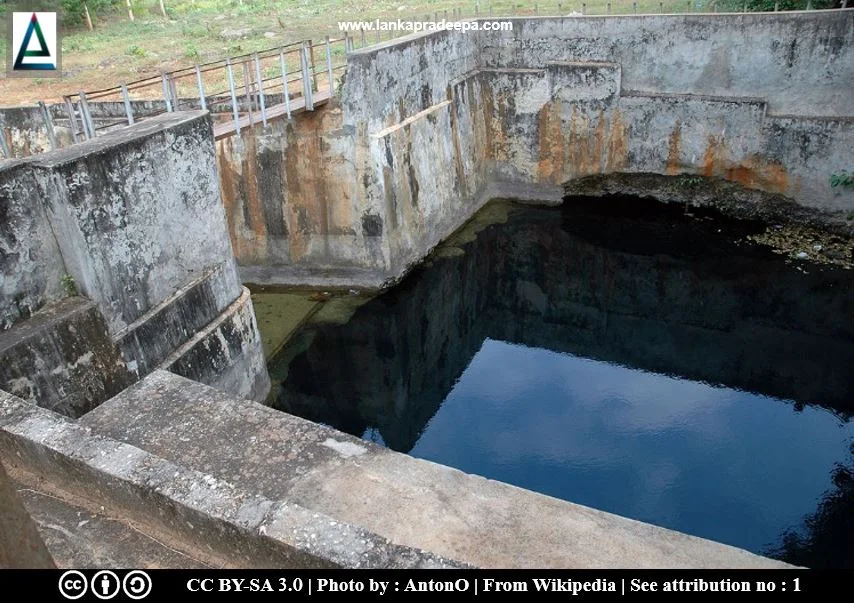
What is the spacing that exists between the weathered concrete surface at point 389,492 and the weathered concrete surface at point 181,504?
619mm

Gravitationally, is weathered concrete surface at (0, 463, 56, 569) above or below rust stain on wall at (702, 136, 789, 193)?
above

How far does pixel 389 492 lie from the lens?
4.43 meters

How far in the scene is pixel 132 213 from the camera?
5.70 meters

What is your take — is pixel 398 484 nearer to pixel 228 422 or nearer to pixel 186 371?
pixel 228 422

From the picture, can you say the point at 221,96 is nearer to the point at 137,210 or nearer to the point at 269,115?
the point at 269,115

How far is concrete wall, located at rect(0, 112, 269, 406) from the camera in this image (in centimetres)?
505

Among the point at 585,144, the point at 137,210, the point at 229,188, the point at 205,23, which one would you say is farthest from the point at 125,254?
the point at 205,23

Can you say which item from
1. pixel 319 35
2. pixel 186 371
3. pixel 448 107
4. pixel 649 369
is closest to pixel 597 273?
pixel 649 369

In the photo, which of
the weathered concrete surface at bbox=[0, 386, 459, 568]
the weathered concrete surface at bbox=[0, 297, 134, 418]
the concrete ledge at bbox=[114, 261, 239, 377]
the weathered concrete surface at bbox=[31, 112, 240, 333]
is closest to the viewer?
the weathered concrete surface at bbox=[0, 386, 459, 568]

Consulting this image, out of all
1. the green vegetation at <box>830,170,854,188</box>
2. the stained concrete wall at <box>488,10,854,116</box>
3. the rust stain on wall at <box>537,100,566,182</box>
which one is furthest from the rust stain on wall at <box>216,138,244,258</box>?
the green vegetation at <box>830,170,854,188</box>

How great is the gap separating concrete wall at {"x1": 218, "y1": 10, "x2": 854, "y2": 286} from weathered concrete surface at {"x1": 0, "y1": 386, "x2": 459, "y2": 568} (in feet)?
21.6

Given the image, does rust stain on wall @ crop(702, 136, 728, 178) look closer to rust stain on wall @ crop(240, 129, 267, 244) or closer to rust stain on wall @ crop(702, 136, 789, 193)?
rust stain on wall @ crop(702, 136, 789, 193)

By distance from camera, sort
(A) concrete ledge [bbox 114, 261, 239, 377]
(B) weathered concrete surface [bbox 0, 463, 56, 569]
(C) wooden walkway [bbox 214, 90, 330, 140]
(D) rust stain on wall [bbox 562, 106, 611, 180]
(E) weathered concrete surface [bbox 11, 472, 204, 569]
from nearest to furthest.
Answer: (B) weathered concrete surface [bbox 0, 463, 56, 569] → (E) weathered concrete surface [bbox 11, 472, 204, 569] → (A) concrete ledge [bbox 114, 261, 239, 377] → (C) wooden walkway [bbox 214, 90, 330, 140] → (D) rust stain on wall [bbox 562, 106, 611, 180]

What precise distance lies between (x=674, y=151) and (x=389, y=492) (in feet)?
33.9
